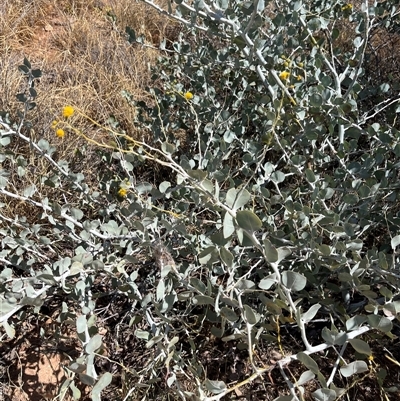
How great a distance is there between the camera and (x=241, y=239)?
0.77m

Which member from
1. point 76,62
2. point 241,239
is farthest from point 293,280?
point 76,62

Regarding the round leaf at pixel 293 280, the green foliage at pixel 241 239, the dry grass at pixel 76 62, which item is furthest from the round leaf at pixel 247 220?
the dry grass at pixel 76 62

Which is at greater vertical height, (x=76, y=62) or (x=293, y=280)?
(x=293, y=280)

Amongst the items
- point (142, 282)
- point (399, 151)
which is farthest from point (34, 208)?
point (399, 151)

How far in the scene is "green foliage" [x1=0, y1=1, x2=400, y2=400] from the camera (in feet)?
3.16

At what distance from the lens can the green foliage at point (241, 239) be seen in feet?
3.16

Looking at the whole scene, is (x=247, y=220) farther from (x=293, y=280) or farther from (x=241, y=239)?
(x=293, y=280)

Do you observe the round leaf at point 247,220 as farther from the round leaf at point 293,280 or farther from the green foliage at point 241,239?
the round leaf at point 293,280

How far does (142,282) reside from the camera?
1.62 m

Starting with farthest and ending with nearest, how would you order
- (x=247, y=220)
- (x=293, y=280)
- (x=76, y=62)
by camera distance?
(x=76, y=62) < (x=293, y=280) < (x=247, y=220)

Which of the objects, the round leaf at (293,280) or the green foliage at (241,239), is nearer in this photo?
the round leaf at (293,280)

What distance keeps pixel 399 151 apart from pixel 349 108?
20 cm

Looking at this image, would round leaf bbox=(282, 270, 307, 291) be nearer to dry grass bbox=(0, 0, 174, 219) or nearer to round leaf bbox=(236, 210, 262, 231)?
round leaf bbox=(236, 210, 262, 231)

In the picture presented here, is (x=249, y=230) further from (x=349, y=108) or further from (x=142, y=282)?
(x=142, y=282)
